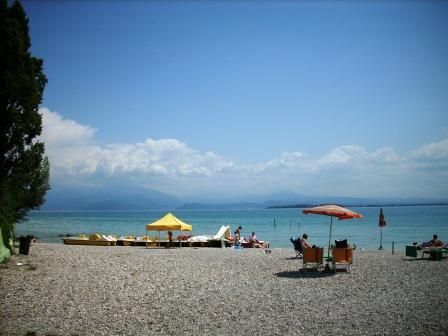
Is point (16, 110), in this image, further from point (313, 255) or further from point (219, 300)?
point (313, 255)

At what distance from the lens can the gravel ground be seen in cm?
737

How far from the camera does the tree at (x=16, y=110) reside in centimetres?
1510

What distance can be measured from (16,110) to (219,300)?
455 inches

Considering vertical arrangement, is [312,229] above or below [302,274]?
below

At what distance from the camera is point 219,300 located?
9.47m

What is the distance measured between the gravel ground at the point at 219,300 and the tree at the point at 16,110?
9.10 feet

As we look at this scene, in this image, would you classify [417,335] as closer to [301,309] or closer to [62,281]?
[301,309]

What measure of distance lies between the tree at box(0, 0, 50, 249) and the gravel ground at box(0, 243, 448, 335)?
2774 millimetres

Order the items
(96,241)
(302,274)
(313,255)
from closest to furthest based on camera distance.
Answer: (302,274)
(313,255)
(96,241)

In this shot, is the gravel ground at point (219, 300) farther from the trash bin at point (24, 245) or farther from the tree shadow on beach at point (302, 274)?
the trash bin at point (24, 245)

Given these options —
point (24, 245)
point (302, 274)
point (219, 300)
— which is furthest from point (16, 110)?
point (302, 274)

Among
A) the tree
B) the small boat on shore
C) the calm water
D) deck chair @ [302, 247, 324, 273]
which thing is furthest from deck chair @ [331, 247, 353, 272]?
the small boat on shore

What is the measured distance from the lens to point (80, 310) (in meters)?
8.52

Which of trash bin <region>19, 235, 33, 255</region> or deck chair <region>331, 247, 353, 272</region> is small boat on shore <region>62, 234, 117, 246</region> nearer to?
trash bin <region>19, 235, 33, 255</region>
